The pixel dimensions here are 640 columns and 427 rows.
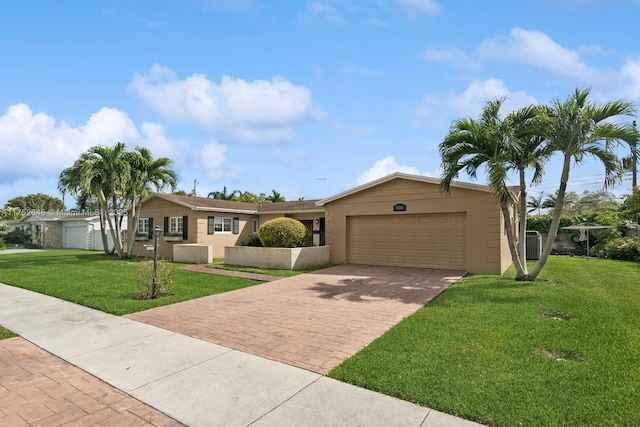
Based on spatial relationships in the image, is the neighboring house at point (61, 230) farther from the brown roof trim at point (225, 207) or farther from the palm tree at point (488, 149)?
the palm tree at point (488, 149)

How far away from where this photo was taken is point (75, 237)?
30.6 metres

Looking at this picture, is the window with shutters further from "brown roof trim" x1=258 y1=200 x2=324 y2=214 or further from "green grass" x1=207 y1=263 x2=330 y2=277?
"green grass" x1=207 y1=263 x2=330 y2=277

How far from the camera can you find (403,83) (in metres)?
11.3

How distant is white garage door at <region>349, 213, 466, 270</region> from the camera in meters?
12.7

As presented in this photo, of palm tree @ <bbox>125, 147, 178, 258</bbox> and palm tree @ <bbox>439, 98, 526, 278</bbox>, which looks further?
palm tree @ <bbox>125, 147, 178, 258</bbox>

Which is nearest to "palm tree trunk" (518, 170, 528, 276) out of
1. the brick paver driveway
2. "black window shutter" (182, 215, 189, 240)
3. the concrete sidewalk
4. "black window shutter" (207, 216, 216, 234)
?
the brick paver driveway

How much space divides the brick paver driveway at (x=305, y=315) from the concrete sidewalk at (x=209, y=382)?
15.0 inches

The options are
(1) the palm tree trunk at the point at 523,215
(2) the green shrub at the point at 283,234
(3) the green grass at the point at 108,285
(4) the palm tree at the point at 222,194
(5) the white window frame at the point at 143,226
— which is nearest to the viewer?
(3) the green grass at the point at 108,285

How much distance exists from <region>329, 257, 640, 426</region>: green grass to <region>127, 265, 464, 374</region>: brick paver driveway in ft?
1.63

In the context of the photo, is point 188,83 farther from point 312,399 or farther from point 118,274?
point 312,399

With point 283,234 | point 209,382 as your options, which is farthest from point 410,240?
point 209,382

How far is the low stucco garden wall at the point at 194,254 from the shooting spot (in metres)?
16.4

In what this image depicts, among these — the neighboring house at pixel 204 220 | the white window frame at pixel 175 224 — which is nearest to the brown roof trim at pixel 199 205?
the neighboring house at pixel 204 220

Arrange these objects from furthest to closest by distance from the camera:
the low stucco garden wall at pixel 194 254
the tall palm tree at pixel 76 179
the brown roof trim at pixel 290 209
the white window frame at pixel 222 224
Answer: the brown roof trim at pixel 290 209 → the white window frame at pixel 222 224 → the tall palm tree at pixel 76 179 → the low stucco garden wall at pixel 194 254
